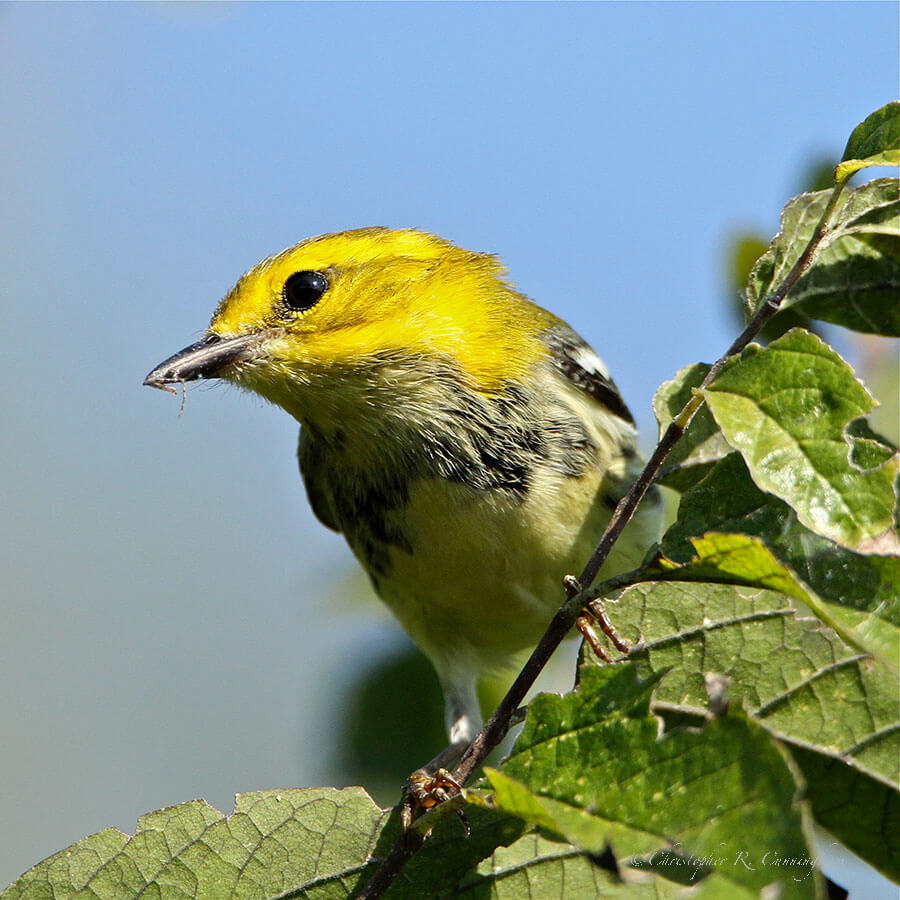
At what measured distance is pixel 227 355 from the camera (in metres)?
3.77

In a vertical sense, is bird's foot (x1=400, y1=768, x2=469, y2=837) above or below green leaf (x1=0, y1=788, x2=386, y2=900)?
Answer: below

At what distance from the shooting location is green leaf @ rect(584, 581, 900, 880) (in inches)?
76.4

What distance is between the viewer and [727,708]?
60.7 inches

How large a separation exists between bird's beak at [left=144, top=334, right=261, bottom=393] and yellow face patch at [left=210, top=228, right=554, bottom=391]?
0.06 meters

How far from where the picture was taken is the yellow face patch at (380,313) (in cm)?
381

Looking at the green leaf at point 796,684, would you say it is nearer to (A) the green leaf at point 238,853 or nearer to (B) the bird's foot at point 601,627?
(B) the bird's foot at point 601,627

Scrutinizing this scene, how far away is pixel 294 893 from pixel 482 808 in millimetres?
478

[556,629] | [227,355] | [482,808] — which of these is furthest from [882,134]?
[227,355]

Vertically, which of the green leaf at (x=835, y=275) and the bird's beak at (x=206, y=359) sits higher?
the bird's beak at (x=206, y=359)

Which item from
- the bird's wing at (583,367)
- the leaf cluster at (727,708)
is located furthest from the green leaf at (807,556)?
the bird's wing at (583,367)

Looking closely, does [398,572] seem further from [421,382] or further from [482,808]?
[482,808]

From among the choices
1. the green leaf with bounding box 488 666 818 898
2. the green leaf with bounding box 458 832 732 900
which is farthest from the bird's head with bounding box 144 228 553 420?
the green leaf with bounding box 488 666 818 898

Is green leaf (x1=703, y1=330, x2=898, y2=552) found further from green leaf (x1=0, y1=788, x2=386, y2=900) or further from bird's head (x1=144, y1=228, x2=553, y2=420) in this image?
bird's head (x1=144, y1=228, x2=553, y2=420)

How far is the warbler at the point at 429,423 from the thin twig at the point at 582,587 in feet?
4.78
